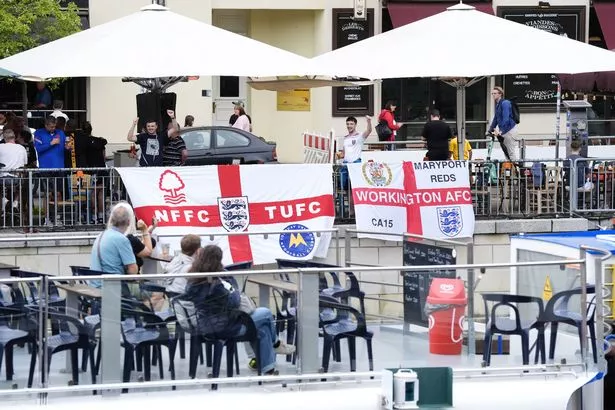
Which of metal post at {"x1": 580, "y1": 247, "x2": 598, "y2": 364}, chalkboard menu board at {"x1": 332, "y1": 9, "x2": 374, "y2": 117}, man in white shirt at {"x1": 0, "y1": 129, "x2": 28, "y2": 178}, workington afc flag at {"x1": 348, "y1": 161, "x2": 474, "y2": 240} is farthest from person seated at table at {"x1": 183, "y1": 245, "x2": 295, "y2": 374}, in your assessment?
chalkboard menu board at {"x1": 332, "y1": 9, "x2": 374, "y2": 117}

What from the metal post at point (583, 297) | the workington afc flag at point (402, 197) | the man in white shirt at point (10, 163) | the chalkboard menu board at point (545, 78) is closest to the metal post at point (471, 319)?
the metal post at point (583, 297)

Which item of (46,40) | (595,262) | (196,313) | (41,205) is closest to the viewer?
(196,313)

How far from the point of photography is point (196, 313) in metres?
11.9

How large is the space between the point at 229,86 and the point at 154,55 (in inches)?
659

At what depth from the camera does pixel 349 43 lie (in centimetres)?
3478

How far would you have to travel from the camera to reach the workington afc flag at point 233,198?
19.3 m

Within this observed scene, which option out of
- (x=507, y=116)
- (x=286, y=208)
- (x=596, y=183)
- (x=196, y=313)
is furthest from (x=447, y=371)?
(x=507, y=116)

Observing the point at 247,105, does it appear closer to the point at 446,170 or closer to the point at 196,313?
the point at 446,170

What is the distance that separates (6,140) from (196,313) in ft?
31.6

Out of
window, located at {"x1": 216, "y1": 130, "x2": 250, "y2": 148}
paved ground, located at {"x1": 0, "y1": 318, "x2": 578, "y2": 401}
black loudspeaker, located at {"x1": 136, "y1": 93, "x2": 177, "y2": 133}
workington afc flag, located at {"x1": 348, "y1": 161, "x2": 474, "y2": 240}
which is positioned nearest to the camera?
paved ground, located at {"x1": 0, "y1": 318, "x2": 578, "y2": 401}

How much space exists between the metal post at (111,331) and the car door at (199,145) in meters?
14.5

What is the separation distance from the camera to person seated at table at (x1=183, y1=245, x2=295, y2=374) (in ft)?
38.8

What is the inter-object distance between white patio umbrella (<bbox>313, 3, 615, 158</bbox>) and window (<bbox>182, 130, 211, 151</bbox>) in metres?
5.21

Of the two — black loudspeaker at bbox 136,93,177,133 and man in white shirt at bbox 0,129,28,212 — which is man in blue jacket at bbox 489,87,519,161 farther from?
man in white shirt at bbox 0,129,28,212
